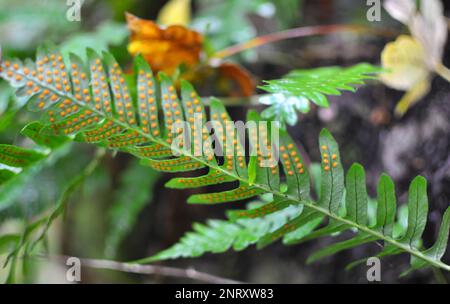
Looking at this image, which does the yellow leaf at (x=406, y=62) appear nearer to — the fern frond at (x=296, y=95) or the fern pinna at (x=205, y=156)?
the fern frond at (x=296, y=95)

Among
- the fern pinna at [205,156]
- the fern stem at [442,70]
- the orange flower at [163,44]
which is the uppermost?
the orange flower at [163,44]

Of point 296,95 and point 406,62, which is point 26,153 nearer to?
point 296,95

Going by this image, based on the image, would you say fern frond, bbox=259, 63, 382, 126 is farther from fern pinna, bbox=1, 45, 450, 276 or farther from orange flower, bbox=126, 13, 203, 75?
orange flower, bbox=126, 13, 203, 75

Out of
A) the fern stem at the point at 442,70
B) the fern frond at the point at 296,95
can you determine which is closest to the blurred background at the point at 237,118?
the fern stem at the point at 442,70

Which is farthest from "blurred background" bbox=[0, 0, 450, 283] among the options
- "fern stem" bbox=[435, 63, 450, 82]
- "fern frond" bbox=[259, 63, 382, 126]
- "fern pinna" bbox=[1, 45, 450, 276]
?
"fern frond" bbox=[259, 63, 382, 126]

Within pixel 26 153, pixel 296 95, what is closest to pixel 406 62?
pixel 296 95
